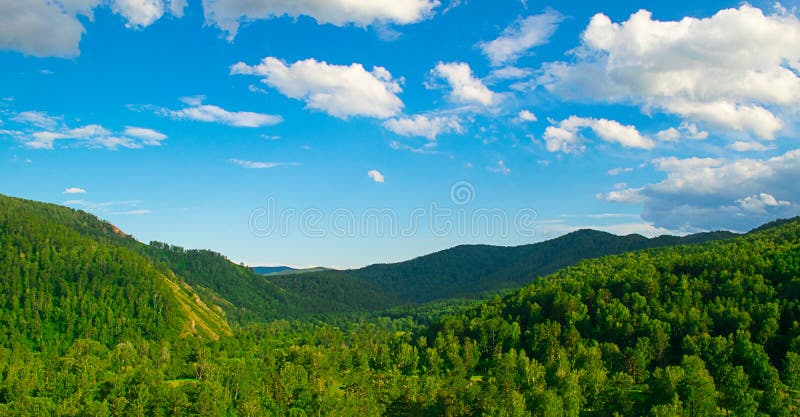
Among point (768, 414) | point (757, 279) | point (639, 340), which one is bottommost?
point (768, 414)

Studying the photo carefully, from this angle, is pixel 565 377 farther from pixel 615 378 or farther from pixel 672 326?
pixel 672 326

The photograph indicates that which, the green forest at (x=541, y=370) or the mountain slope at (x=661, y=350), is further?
the green forest at (x=541, y=370)

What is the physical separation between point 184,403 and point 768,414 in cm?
12112

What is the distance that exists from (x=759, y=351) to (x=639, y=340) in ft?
96.8

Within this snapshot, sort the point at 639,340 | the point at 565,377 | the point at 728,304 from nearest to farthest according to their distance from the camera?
the point at 565,377 < the point at 639,340 < the point at 728,304

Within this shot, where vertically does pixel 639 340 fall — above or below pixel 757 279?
below

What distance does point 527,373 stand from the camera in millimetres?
135625

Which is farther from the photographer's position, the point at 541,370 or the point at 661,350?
the point at 661,350

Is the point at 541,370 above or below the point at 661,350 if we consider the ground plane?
below

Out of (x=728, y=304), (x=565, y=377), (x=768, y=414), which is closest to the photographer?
(x=768, y=414)

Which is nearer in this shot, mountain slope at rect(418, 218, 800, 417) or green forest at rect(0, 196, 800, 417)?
mountain slope at rect(418, 218, 800, 417)

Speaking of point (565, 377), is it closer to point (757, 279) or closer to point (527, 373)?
point (527, 373)

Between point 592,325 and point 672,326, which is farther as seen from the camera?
point 592,325

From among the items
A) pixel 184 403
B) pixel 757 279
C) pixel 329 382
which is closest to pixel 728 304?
pixel 757 279
